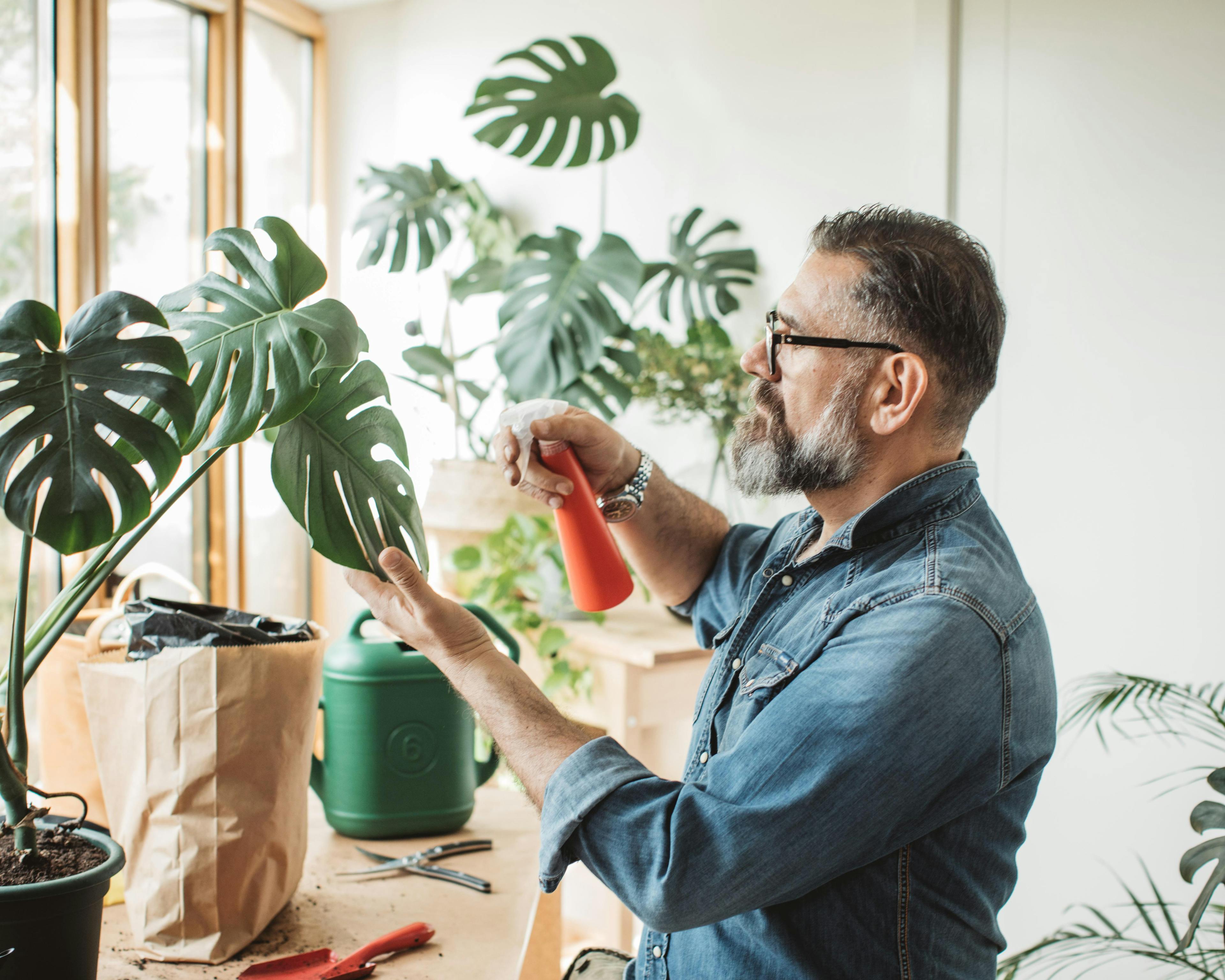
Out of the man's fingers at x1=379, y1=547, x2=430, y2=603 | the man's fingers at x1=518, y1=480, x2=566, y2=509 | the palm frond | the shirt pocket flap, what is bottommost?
the palm frond

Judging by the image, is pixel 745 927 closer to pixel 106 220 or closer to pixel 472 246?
pixel 106 220

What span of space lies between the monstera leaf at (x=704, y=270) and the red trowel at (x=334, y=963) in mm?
1554

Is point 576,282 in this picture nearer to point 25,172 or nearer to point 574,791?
point 25,172

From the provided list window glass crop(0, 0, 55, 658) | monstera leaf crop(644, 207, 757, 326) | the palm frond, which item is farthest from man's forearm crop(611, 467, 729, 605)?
window glass crop(0, 0, 55, 658)

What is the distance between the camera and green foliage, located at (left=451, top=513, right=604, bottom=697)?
2.12 metres

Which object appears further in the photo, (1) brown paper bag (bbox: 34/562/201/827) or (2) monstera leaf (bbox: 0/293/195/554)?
(1) brown paper bag (bbox: 34/562/201/827)

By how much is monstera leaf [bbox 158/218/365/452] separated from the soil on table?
365 mm

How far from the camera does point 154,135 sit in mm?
2584

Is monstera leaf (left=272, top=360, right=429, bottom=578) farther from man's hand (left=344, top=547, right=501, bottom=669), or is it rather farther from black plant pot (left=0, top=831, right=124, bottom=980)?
black plant pot (left=0, top=831, right=124, bottom=980)

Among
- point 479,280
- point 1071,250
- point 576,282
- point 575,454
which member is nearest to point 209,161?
point 479,280

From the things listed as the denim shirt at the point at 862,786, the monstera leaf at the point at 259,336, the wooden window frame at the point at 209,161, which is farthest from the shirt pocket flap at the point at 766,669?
the wooden window frame at the point at 209,161

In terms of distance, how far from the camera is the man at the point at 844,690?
2.66 ft

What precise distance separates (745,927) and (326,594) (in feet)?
8.63

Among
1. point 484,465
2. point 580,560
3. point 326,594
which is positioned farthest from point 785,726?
point 326,594
